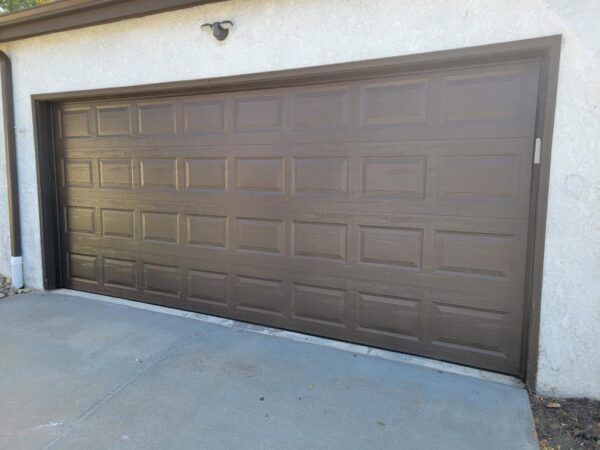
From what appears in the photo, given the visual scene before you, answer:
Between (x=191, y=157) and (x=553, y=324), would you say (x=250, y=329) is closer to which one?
(x=191, y=157)

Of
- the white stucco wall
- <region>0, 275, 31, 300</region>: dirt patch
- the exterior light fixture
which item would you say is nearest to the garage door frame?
the white stucco wall

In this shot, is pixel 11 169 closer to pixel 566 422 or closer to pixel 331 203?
pixel 331 203

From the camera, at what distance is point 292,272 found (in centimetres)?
363

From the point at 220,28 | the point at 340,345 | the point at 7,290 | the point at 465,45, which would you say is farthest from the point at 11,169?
the point at 465,45

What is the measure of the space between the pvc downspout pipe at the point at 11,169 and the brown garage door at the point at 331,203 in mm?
553

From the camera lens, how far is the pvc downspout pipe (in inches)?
183

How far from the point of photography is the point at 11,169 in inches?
185

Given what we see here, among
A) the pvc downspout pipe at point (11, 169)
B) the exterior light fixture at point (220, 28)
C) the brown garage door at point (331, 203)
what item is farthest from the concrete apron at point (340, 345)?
the exterior light fixture at point (220, 28)

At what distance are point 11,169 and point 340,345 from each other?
4.25 m

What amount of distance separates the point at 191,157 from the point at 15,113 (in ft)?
8.05

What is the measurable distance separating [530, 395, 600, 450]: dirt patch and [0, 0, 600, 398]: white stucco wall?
9 cm

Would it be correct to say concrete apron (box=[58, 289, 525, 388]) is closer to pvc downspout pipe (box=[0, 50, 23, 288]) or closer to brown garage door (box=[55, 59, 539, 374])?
brown garage door (box=[55, 59, 539, 374])

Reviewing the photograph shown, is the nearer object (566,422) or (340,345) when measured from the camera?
(566,422)

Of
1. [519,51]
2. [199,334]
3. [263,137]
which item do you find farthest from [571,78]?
[199,334]
